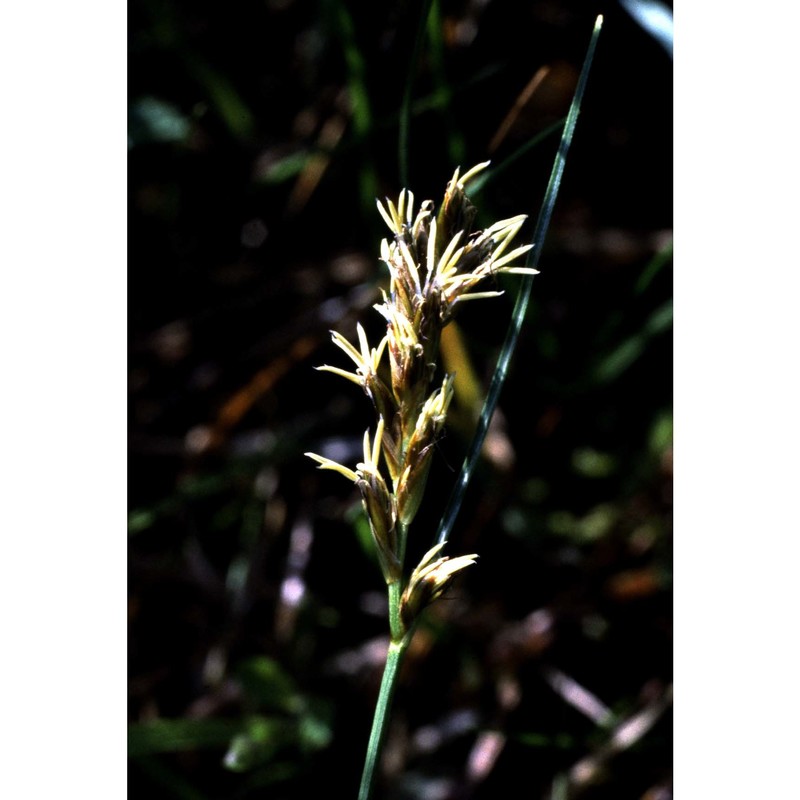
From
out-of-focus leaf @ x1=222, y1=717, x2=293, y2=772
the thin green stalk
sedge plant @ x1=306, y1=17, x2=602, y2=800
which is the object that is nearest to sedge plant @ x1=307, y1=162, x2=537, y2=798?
sedge plant @ x1=306, y1=17, x2=602, y2=800

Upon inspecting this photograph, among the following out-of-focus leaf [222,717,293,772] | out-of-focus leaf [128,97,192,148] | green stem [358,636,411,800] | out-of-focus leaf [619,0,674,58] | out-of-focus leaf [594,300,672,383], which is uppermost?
out-of-focus leaf [128,97,192,148]

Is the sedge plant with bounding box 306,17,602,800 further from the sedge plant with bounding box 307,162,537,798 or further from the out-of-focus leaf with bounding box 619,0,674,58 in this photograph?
the out-of-focus leaf with bounding box 619,0,674,58

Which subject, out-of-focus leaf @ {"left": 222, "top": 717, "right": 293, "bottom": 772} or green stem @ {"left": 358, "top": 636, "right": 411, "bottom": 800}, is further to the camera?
out-of-focus leaf @ {"left": 222, "top": 717, "right": 293, "bottom": 772}

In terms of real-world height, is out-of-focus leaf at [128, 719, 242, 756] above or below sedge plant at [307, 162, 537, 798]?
below

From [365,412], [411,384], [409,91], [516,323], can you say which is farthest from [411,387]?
[365,412]

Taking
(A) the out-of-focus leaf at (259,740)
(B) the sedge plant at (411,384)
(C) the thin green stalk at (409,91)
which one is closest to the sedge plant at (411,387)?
(B) the sedge plant at (411,384)
